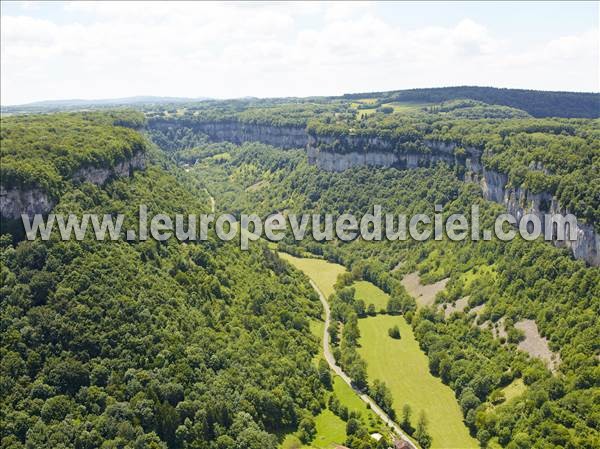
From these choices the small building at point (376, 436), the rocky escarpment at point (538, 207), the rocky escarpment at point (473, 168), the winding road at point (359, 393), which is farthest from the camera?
the rocky escarpment at point (473, 168)

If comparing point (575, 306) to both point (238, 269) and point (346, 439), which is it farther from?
point (238, 269)

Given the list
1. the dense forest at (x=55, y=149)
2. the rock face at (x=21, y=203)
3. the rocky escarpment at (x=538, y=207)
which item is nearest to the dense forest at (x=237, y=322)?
the dense forest at (x=55, y=149)

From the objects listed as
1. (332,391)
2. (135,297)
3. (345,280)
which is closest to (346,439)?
(332,391)

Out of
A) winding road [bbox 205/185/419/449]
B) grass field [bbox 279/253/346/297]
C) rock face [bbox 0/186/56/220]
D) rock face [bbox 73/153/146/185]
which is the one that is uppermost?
rock face [bbox 73/153/146/185]

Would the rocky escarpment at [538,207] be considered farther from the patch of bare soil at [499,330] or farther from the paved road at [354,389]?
the paved road at [354,389]

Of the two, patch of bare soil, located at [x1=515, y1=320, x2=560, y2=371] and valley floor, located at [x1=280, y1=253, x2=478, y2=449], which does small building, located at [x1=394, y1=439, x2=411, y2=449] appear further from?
patch of bare soil, located at [x1=515, y1=320, x2=560, y2=371]

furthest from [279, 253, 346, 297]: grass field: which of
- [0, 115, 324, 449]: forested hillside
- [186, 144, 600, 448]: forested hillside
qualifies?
[0, 115, 324, 449]: forested hillside
